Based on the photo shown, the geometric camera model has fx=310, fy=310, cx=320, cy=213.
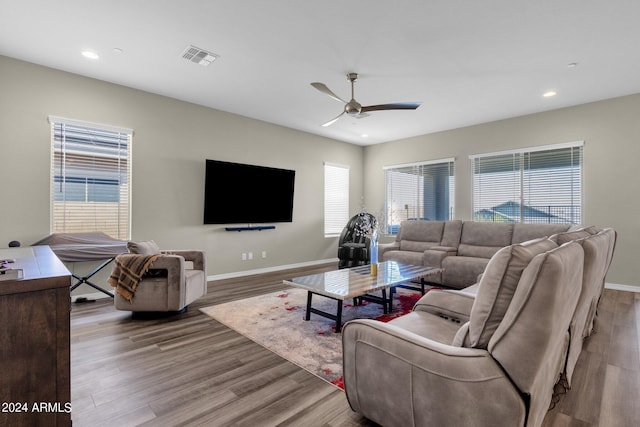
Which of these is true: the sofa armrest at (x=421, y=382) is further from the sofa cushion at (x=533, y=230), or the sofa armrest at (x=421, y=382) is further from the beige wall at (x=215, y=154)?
the sofa cushion at (x=533, y=230)

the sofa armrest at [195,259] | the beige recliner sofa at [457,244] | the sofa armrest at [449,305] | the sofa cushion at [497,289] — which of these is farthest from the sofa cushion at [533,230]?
the sofa armrest at [195,259]

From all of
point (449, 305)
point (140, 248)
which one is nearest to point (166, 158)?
point (140, 248)

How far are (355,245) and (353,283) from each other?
277cm

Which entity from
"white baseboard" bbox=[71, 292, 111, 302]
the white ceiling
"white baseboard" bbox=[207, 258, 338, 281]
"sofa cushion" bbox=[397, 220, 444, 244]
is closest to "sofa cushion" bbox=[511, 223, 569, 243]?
"sofa cushion" bbox=[397, 220, 444, 244]

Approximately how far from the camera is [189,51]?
3219 mm

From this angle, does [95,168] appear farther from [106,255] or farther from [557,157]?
[557,157]

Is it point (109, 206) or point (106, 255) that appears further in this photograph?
point (109, 206)

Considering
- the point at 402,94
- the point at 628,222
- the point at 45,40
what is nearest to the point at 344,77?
the point at 402,94

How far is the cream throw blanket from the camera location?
10.1 feet

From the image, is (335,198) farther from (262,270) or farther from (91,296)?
(91,296)

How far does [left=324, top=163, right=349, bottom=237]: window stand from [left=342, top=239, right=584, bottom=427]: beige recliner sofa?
539cm

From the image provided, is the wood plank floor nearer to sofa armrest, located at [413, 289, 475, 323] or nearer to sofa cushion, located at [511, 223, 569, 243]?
sofa armrest, located at [413, 289, 475, 323]

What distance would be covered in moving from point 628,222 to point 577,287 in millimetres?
4395

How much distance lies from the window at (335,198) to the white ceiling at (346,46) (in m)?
2.37
